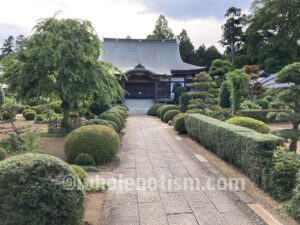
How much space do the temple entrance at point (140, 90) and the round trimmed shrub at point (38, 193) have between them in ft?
84.1

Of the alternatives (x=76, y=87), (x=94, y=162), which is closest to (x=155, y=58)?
(x=76, y=87)

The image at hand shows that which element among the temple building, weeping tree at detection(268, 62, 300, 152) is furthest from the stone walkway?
the temple building

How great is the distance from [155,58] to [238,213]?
1229 inches

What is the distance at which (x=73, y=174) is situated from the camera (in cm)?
312

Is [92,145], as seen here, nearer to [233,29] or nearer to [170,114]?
[170,114]

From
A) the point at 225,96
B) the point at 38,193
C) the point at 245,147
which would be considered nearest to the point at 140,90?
the point at 225,96

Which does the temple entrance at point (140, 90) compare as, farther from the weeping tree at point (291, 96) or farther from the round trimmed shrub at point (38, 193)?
the round trimmed shrub at point (38, 193)

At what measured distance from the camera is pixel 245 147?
207 inches

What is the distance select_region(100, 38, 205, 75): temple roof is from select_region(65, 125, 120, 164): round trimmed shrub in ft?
84.1

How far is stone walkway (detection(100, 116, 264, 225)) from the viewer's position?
139 inches

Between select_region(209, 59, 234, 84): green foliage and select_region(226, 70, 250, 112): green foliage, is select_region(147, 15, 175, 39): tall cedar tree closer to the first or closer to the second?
select_region(209, 59, 234, 84): green foliage

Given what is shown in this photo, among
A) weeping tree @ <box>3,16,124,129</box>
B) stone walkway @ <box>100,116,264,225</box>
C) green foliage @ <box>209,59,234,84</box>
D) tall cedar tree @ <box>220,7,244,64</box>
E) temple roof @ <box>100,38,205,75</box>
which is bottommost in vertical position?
stone walkway @ <box>100,116,264,225</box>

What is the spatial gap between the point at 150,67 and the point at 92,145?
86.2 feet

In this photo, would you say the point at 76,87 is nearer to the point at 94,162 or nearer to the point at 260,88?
the point at 94,162
